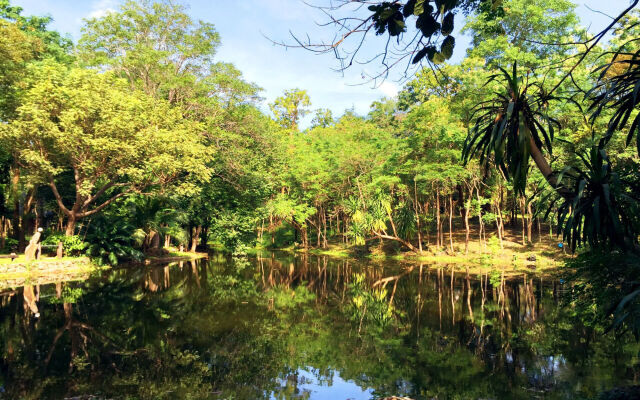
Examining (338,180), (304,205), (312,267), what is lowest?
(312,267)

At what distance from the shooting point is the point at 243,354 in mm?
8609

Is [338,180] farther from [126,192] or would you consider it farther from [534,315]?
[534,315]

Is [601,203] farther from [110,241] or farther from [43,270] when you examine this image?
[110,241]

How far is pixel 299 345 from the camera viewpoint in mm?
9359

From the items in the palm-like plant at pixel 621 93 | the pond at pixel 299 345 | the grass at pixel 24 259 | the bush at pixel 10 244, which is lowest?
the pond at pixel 299 345

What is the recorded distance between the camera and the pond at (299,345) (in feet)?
22.4

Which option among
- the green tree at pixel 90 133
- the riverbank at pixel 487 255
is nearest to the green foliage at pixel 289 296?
the green tree at pixel 90 133

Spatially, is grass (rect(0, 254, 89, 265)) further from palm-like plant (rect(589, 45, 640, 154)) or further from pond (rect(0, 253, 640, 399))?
palm-like plant (rect(589, 45, 640, 154))

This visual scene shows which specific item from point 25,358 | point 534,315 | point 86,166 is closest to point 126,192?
point 86,166

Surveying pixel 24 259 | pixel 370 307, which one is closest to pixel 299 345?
pixel 370 307

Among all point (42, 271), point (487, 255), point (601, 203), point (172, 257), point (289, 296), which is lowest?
point (289, 296)

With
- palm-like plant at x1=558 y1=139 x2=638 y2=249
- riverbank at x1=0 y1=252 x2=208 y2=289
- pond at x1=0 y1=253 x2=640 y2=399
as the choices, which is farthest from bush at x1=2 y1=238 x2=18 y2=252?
palm-like plant at x1=558 y1=139 x2=638 y2=249

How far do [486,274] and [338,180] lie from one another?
16645mm

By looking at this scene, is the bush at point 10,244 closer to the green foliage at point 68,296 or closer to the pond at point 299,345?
the pond at point 299,345
